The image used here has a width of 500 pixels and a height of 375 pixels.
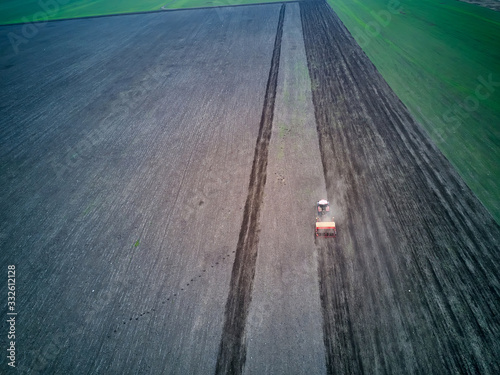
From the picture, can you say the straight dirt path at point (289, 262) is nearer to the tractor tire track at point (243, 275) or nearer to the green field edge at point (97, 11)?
the tractor tire track at point (243, 275)

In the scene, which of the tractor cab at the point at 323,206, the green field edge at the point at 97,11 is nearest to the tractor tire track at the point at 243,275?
the tractor cab at the point at 323,206

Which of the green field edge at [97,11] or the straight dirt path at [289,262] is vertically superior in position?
the green field edge at [97,11]

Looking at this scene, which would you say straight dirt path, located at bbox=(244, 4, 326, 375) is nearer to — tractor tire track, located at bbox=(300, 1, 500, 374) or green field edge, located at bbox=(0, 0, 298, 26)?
tractor tire track, located at bbox=(300, 1, 500, 374)

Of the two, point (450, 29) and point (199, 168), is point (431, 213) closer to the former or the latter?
point (199, 168)

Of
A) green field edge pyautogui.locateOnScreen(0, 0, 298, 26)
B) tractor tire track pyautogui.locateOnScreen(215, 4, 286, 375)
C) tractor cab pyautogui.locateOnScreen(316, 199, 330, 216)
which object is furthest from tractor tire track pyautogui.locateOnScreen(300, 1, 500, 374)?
green field edge pyautogui.locateOnScreen(0, 0, 298, 26)

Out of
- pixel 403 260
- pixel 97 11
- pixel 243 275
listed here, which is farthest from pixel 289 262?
pixel 97 11

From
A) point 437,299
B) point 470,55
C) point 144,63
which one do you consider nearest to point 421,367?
point 437,299

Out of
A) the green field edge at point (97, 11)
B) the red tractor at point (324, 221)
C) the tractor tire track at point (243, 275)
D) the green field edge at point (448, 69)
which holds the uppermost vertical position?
the green field edge at point (97, 11)
